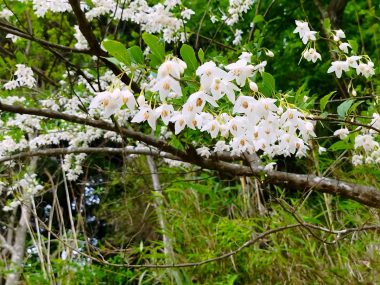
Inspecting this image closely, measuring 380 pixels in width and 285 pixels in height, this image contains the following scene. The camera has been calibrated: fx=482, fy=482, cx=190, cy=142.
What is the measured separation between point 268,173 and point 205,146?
1.31ft

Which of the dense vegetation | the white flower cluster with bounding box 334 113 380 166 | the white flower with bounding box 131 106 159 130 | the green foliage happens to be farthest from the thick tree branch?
the green foliage

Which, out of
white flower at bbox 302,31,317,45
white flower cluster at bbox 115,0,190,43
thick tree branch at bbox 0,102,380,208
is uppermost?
white flower cluster at bbox 115,0,190,43

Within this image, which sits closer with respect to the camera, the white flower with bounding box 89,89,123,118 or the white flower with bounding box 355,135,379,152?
the white flower with bounding box 89,89,123,118

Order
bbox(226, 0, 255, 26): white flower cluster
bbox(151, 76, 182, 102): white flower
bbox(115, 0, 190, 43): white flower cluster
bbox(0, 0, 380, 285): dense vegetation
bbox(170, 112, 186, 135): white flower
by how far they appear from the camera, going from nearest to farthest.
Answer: bbox(151, 76, 182, 102): white flower
bbox(170, 112, 186, 135): white flower
bbox(0, 0, 380, 285): dense vegetation
bbox(115, 0, 190, 43): white flower cluster
bbox(226, 0, 255, 26): white flower cluster

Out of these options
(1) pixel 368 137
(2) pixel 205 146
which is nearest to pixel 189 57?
(1) pixel 368 137

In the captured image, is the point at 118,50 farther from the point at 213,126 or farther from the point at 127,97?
the point at 213,126

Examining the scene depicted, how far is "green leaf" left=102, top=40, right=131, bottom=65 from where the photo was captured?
1.11m

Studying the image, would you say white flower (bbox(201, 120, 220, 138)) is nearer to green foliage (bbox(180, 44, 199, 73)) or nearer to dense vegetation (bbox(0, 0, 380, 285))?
dense vegetation (bbox(0, 0, 380, 285))

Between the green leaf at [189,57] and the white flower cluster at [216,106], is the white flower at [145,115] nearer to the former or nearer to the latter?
the white flower cluster at [216,106]

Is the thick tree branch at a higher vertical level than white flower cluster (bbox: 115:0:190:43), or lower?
lower

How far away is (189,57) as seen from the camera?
116 cm

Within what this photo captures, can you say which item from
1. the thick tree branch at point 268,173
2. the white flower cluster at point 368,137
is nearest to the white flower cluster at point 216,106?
the white flower cluster at point 368,137

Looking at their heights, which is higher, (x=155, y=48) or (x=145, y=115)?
(x=155, y=48)

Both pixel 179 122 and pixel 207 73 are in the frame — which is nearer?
pixel 207 73
